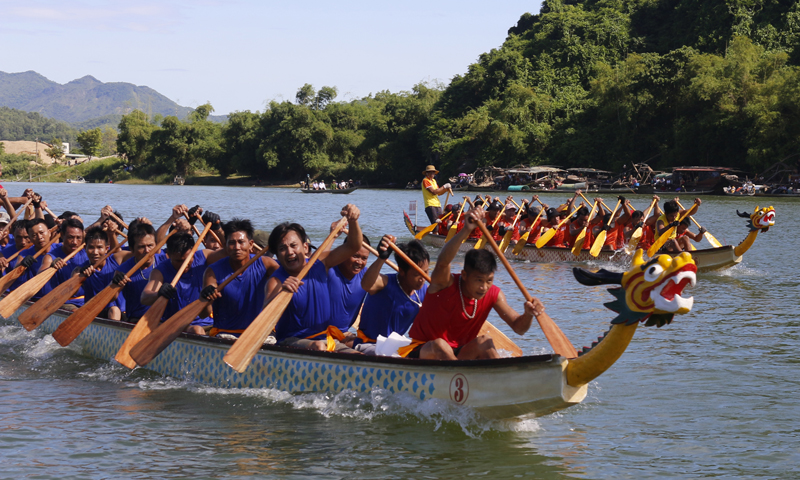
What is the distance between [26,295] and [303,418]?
4.57 meters

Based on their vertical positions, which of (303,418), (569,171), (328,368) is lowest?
(303,418)

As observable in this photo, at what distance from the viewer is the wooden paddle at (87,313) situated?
24.6 feet

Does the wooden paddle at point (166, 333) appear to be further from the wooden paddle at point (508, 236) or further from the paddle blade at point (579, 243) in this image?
the wooden paddle at point (508, 236)

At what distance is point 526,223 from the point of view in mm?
16734

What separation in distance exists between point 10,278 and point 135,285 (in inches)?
104

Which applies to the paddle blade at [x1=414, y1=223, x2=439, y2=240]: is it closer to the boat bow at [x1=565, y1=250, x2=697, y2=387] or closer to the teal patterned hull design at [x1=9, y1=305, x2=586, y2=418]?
the teal patterned hull design at [x1=9, y1=305, x2=586, y2=418]

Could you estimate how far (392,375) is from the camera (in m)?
5.42

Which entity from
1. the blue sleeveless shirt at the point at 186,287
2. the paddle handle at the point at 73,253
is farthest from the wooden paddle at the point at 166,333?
the paddle handle at the point at 73,253

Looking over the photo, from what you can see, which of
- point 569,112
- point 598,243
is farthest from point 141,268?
point 569,112

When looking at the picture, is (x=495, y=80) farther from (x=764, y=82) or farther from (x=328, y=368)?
(x=328, y=368)

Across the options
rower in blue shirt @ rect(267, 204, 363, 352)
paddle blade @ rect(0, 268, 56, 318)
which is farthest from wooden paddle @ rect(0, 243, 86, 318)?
rower in blue shirt @ rect(267, 204, 363, 352)

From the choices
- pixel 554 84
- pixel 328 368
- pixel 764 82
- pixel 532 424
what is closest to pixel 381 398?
pixel 328 368

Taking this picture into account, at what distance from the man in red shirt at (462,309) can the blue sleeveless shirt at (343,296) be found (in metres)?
0.90

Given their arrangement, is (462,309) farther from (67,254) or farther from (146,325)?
(67,254)
